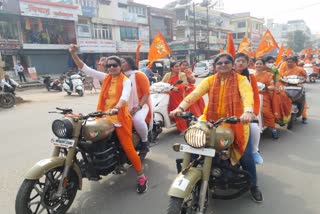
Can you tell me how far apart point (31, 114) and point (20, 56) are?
16.2 metres

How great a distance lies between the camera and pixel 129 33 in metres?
30.5

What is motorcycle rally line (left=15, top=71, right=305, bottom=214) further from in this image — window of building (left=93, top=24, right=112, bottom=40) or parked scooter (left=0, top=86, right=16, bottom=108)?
window of building (left=93, top=24, right=112, bottom=40)

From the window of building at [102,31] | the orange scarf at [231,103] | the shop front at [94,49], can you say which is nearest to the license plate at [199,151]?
the orange scarf at [231,103]

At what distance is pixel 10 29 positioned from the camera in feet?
71.6

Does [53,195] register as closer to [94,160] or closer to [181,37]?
[94,160]

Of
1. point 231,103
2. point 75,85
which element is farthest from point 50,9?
point 231,103

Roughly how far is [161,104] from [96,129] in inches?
105

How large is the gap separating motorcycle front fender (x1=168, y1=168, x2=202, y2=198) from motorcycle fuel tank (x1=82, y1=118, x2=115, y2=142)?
1025mm

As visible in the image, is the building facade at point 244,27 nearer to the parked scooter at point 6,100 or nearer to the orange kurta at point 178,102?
the parked scooter at point 6,100

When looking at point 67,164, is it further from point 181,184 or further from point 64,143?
point 181,184

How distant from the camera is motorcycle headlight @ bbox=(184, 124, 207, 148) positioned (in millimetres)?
2186

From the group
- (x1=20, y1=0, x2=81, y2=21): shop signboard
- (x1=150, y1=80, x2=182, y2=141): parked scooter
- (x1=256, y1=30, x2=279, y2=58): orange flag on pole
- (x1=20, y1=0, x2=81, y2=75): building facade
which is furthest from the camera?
(x1=20, y1=0, x2=81, y2=75): building facade

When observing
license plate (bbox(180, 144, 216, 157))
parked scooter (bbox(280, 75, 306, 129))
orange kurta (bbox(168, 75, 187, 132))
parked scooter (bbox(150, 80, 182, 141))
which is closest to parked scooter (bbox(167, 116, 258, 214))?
license plate (bbox(180, 144, 216, 157))

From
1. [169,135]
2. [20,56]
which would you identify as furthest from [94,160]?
[20,56]
